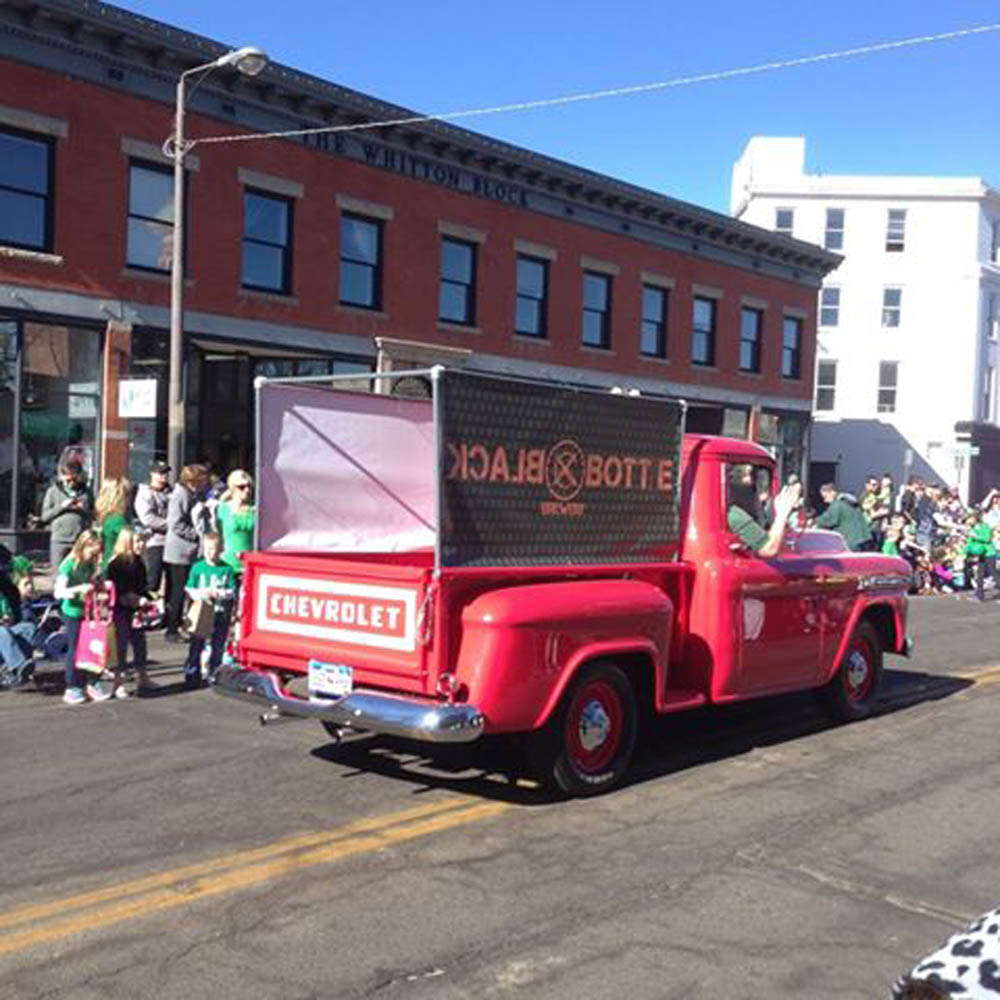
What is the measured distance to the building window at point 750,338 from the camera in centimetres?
3030

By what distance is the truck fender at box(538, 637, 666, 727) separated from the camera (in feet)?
19.0

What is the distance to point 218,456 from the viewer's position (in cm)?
2005

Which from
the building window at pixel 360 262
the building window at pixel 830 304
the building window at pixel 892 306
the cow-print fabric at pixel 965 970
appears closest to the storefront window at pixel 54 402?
the building window at pixel 360 262

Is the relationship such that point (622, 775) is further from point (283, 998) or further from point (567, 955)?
point (283, 998)

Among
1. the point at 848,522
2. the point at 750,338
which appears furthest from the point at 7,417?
the point at 750,338

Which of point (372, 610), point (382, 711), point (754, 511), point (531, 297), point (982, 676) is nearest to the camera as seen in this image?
point (382, 711)

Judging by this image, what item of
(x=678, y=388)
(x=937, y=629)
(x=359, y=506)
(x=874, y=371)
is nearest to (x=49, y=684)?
(x=359, y=506)

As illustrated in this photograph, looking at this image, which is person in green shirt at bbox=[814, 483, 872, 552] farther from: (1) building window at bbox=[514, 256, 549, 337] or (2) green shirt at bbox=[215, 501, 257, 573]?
(1) building window at bbox=[514, 256, 549, 337]

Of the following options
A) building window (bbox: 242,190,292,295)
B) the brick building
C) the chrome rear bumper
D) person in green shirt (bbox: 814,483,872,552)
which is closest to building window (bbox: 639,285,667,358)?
the brick building

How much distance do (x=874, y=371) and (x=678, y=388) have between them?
1997 cm

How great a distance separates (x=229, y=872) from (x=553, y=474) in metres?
2.62

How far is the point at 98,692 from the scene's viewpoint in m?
8.59

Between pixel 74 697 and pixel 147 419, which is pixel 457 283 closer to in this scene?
pixel 147 419

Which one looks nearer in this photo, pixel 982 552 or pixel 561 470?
pixel 561 470
